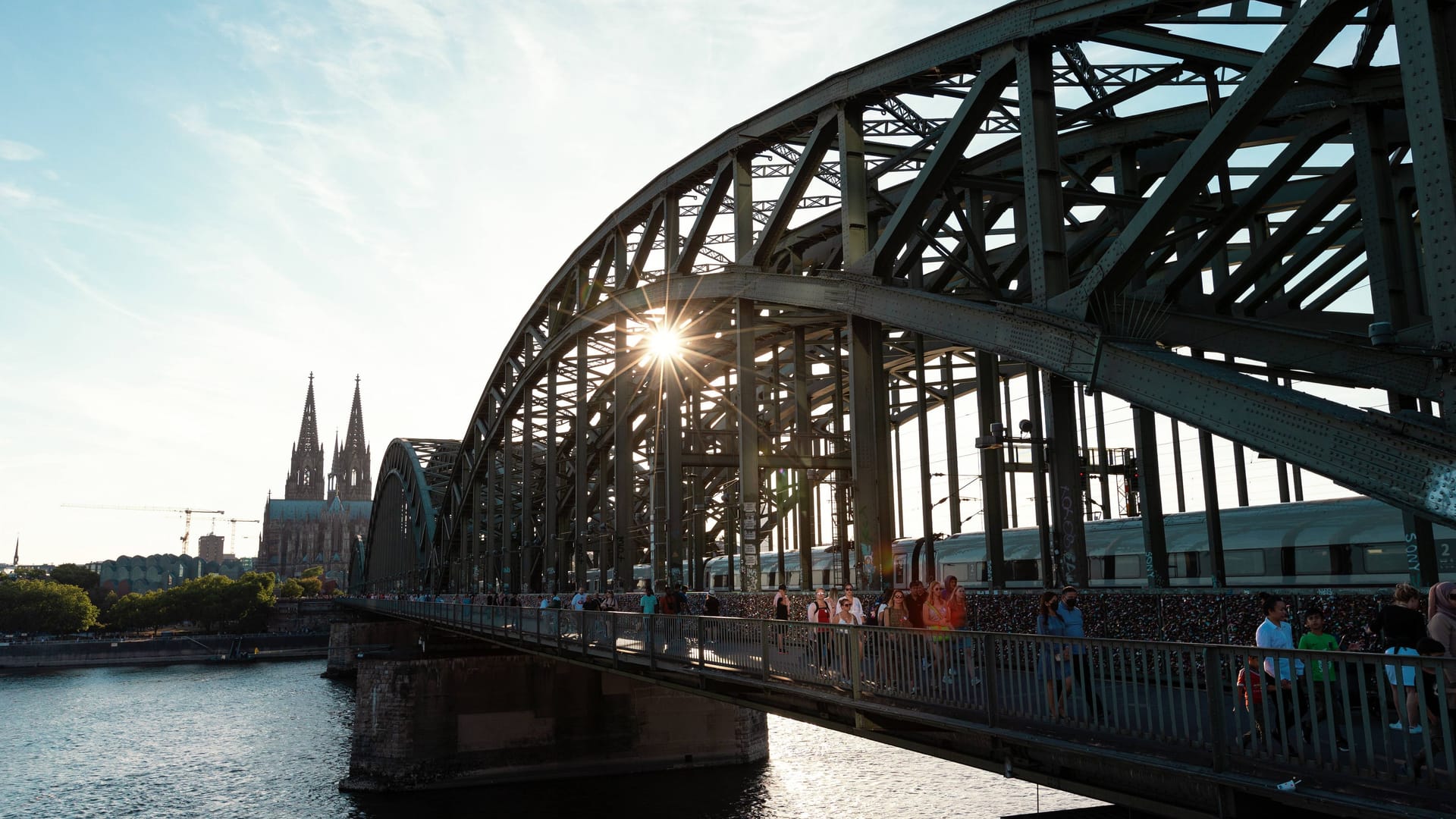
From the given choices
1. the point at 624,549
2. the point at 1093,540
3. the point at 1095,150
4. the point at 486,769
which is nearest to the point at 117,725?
the point at 486,769

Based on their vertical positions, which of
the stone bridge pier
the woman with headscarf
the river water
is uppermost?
the woman with headscarf

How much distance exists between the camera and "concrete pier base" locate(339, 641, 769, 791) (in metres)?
34.4

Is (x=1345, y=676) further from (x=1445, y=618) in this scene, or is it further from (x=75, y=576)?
(x=75, y=576)

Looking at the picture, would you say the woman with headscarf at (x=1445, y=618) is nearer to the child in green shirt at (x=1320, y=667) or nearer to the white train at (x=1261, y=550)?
the child in green shirt at (x=1320, y=667)

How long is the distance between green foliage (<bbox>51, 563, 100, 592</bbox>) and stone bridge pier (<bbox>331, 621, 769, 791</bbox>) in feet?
475

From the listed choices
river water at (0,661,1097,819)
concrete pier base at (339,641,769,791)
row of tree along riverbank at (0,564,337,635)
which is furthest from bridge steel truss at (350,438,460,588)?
concrete pier base at (339,641,769,791)

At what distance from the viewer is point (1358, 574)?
2136 cm

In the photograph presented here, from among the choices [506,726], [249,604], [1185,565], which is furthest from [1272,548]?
[249,604]

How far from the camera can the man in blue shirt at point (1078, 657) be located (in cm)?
914

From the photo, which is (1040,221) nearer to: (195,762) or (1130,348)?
Result: (1130,348)

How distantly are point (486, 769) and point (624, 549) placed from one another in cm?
880

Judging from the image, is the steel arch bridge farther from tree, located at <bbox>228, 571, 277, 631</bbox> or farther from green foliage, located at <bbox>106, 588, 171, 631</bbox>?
green foliage, located at <bbox>106, 588, 171, 631</bbox>

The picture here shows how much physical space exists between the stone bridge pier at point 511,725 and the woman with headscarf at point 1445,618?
93.1ft

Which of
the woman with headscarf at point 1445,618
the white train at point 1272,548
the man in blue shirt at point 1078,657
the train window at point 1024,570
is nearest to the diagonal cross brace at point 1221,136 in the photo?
the man in blue shirt at point 1078,657
